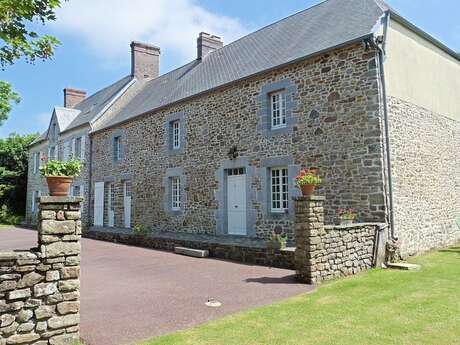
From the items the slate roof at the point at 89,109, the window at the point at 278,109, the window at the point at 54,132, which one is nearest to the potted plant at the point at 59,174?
the window at the point at 278,109

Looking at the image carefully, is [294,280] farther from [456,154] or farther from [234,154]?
[456,154]

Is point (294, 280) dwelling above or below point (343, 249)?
below

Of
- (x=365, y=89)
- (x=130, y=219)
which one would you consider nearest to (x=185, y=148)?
(x=130, y=219)

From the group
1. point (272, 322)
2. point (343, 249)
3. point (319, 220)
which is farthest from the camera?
point (343, 249)

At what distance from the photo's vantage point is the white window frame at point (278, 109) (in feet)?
36.9

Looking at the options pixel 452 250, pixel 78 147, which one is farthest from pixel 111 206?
pixel 452 250

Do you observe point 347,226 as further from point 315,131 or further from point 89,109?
point 89,109

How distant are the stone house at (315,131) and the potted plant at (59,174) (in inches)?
260

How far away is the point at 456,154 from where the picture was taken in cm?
1242

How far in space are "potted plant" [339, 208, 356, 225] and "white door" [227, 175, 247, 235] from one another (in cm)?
350

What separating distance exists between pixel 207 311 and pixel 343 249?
3459 mm

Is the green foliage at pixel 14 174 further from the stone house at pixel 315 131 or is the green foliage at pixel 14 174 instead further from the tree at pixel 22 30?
the tree at pixel 22 30

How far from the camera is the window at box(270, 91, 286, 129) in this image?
36.9ft

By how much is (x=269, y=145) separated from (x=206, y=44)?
8.72 meters
